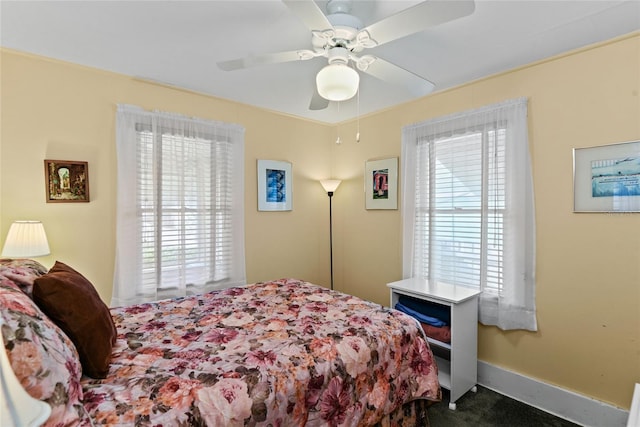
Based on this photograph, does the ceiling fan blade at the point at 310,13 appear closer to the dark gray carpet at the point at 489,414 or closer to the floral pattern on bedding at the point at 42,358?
the floral pattern on bedding at the point at 42,358

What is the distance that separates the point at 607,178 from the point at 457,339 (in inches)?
58.0

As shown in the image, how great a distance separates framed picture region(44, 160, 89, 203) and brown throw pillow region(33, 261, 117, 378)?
A: 1296 millimetres

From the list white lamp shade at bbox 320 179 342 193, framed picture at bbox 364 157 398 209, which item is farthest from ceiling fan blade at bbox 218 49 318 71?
white lamp shade at bbox 320 179 342 193

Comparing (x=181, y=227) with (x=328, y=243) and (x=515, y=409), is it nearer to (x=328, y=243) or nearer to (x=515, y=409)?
(x=328, y=243)

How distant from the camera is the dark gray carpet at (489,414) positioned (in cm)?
210

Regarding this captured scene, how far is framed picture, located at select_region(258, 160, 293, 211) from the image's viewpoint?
11.1 feet

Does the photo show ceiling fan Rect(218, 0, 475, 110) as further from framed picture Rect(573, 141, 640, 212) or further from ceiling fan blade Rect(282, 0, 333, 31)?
framed picture Rect(573, 141, 640, 212)

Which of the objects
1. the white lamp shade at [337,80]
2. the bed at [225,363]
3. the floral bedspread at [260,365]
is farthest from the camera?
the white lamp shade at [337,80]

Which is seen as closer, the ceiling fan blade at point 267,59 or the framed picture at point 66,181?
the ceiling fan blade at point 267,59

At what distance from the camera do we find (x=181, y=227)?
2816mm

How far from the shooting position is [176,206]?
279 centimetres

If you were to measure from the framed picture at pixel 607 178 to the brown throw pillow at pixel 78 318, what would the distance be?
2.89m

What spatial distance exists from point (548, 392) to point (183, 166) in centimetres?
344

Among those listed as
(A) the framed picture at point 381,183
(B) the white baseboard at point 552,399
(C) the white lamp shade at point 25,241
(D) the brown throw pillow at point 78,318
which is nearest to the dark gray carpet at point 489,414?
(B) the white baseboard at point 552,399
